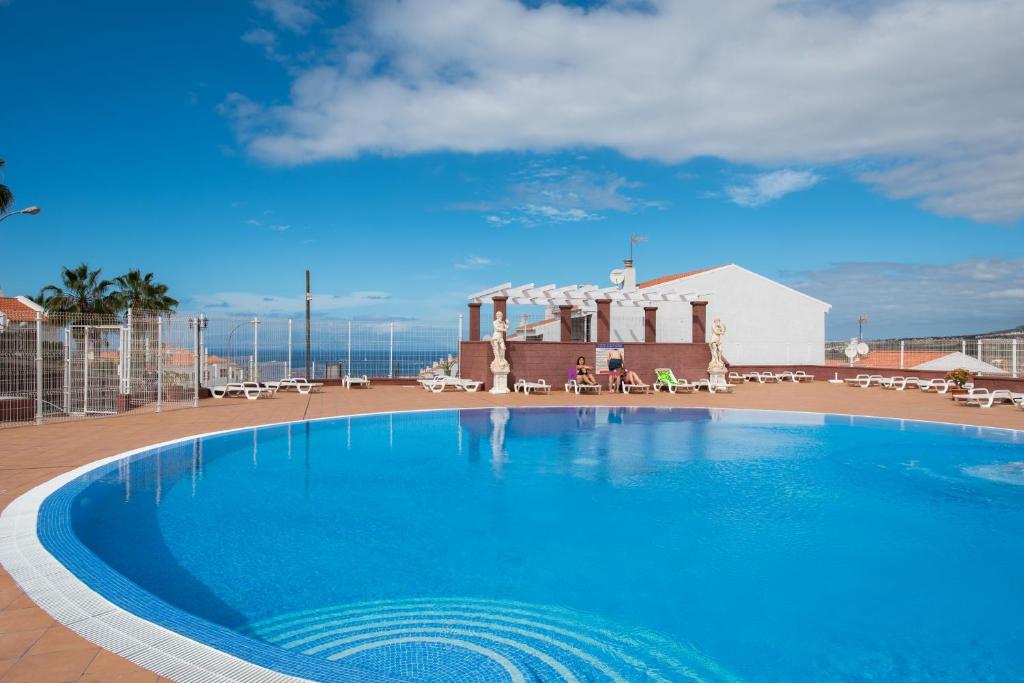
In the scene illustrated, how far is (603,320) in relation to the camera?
73.1 feet

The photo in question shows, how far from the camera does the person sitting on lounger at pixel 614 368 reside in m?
20.9

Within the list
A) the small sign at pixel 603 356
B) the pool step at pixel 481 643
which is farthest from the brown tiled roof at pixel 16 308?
the pool step at pixel 481 643

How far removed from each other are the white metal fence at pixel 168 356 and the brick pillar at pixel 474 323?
55cm

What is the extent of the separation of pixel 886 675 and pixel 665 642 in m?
1.30

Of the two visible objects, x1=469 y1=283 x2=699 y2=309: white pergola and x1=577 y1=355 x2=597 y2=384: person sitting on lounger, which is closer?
x1=577 y1=355 x2=597 y2=384: person sitting on lounger

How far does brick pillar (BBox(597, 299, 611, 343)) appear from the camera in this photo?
22.0 m

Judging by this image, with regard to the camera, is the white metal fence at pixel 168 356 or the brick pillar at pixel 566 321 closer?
the white metal fence at pixel 168 356

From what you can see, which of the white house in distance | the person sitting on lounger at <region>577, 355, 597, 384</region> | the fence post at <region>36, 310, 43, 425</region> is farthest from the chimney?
the fence post at <region>36, 310, 43, 425</region>

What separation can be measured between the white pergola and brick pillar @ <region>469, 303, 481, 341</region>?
1.04 feet

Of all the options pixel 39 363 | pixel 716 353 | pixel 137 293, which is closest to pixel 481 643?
pixel 39 363

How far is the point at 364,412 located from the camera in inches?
574

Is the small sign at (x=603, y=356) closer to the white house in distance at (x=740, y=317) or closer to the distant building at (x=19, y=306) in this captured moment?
the white house in distance at (x=740, y=317)

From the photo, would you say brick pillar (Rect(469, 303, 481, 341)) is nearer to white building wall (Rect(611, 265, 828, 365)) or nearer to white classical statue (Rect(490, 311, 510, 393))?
white classical statue (Rect(490, 311, 510, 393))

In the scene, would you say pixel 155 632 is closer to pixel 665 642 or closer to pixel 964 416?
pixel 665 642
